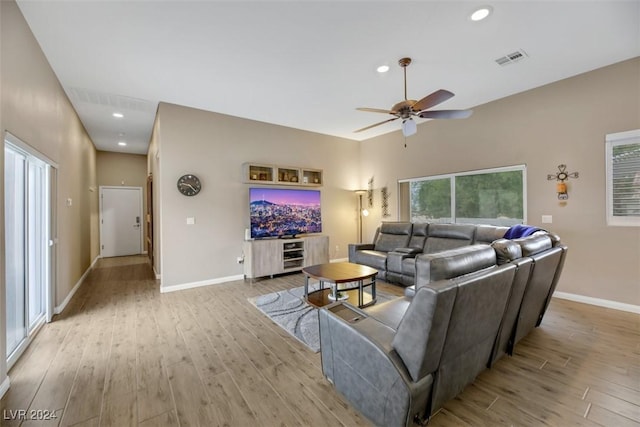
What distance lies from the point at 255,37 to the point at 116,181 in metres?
7.09

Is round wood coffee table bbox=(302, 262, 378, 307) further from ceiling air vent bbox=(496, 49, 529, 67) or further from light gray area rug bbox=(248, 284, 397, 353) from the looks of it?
ceiling air vent bbox=(496, 49, 529, 67)

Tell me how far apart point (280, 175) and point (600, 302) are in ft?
17.1

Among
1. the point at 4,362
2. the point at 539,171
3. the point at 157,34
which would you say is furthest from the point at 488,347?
the point at 157,34

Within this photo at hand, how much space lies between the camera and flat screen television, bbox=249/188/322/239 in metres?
4.94

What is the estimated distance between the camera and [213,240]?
4.66 meters

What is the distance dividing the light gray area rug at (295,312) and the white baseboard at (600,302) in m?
2.43

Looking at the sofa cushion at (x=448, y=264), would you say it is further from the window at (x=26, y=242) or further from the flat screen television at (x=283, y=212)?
the flat screen television at (x=283, y=212)

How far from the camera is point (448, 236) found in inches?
175

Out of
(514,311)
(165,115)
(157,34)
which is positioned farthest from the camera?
(165,115)

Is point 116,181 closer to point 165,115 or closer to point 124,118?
point 124,118

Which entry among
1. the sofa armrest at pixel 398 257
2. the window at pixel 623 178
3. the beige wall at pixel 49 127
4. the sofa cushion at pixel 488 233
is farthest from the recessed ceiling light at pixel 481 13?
the beige wall at pixel 49 127

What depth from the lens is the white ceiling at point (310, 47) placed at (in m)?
2.34

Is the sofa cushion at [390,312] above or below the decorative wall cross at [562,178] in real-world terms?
below

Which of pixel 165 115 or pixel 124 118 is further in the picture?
pixel 124 118
